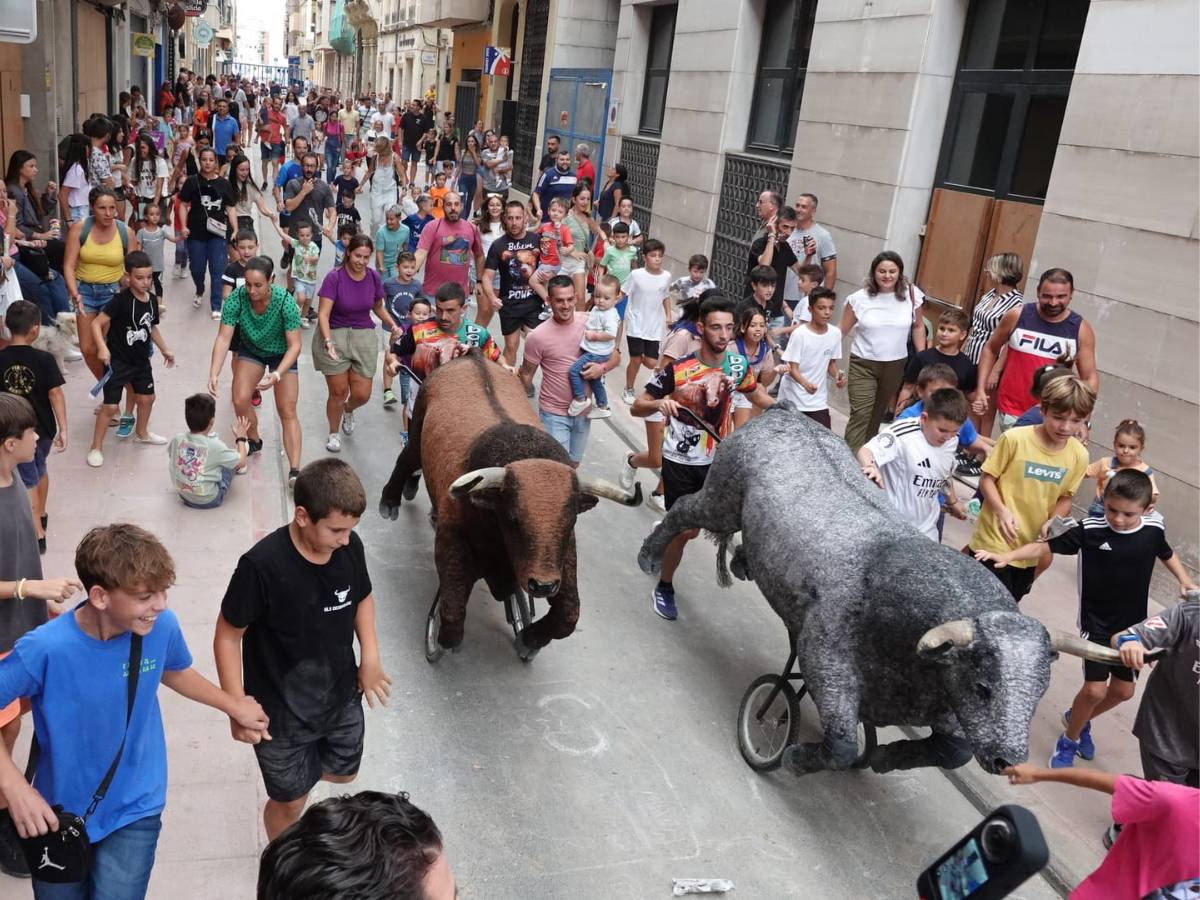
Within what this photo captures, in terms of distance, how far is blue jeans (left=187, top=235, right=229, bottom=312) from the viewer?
13016mm

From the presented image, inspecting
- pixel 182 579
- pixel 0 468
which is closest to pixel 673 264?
pixel 182 579

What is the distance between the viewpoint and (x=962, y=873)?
217 cm

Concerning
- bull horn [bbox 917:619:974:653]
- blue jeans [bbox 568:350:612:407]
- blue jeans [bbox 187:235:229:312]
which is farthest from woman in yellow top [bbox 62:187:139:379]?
bull horn [bbox 917:619:974:653]

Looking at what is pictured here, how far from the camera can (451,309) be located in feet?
25.9

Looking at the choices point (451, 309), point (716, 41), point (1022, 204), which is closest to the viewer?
point (451, 309)

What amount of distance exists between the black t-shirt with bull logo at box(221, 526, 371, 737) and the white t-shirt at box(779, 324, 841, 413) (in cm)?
505

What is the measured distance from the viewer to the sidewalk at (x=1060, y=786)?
16.9 feet

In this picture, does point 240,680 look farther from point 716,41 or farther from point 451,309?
point 716,41

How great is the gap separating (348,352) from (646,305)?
138 inches

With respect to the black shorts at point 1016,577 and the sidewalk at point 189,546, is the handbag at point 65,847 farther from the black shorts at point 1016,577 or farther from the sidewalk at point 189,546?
A: the black shorts at point 1016,577

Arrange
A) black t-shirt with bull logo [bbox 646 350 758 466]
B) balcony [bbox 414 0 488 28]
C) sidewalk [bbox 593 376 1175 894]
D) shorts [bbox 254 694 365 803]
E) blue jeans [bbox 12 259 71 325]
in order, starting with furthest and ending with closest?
balcony [bbox 414 0 488 28]
blue jeans [bbox 12 259 71 325]
black t-shirt with bull logo [bbox 646 350 758 466]
sidewalk [bbox 593 376 1175 894]
shorts [bbox 254 694 365 803]

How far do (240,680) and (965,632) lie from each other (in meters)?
2.73

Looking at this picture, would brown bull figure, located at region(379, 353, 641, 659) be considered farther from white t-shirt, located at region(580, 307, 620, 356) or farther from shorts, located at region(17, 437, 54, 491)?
shorts, located at region(17, 437, 54, 491)

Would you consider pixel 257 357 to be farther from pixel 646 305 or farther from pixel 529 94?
pixel 529 94
